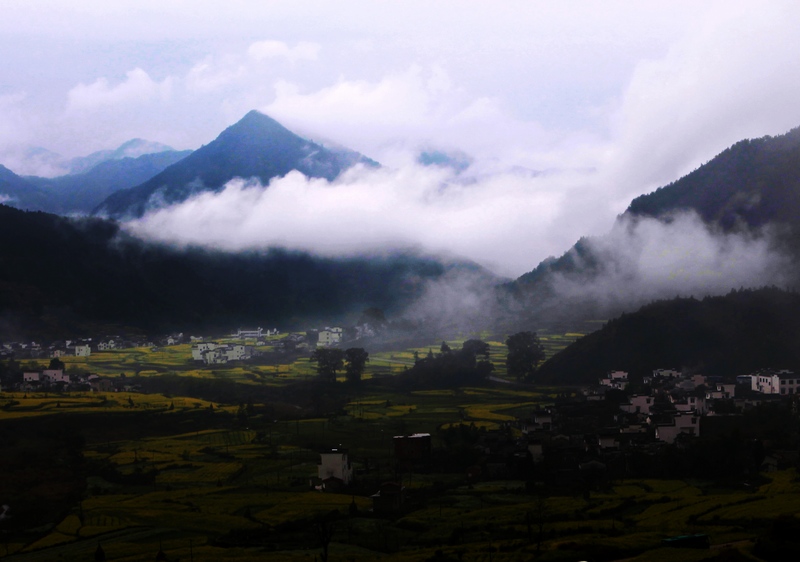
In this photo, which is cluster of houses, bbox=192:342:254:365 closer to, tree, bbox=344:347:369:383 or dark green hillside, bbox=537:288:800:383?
tree, bbox=344:347:369:383

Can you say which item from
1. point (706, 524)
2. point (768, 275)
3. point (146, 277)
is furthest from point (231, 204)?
point (706, 524)

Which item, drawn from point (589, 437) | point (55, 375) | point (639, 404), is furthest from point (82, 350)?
point (589, 437)

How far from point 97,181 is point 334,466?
157561 millimetres

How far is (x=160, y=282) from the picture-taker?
362 ft

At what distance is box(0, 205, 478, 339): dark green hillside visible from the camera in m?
91.5

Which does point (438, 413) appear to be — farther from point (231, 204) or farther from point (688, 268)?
point (231, 204)

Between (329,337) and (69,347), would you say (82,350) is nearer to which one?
(69,347)

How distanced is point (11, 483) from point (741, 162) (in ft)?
268

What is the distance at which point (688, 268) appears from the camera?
286 feet

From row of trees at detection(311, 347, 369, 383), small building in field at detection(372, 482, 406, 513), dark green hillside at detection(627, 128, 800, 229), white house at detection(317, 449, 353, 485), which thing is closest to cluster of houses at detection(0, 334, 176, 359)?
row of trees at detection(311, 347, 369, 383)

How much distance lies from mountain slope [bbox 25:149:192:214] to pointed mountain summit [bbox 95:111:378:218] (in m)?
13.6

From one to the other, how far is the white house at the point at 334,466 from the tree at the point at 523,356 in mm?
33840

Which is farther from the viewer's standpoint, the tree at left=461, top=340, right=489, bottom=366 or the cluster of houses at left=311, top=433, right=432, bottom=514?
the tree at left=461, top=340, right=489, bottom=366

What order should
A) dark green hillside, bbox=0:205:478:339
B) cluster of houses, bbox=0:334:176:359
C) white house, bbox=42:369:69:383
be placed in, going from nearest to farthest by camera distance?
1. white house, bbox=42:369:69:383
2. cluster of houses, bbox=0:334:176:359
3. dark green hillside, bbox=0:205:478:339
